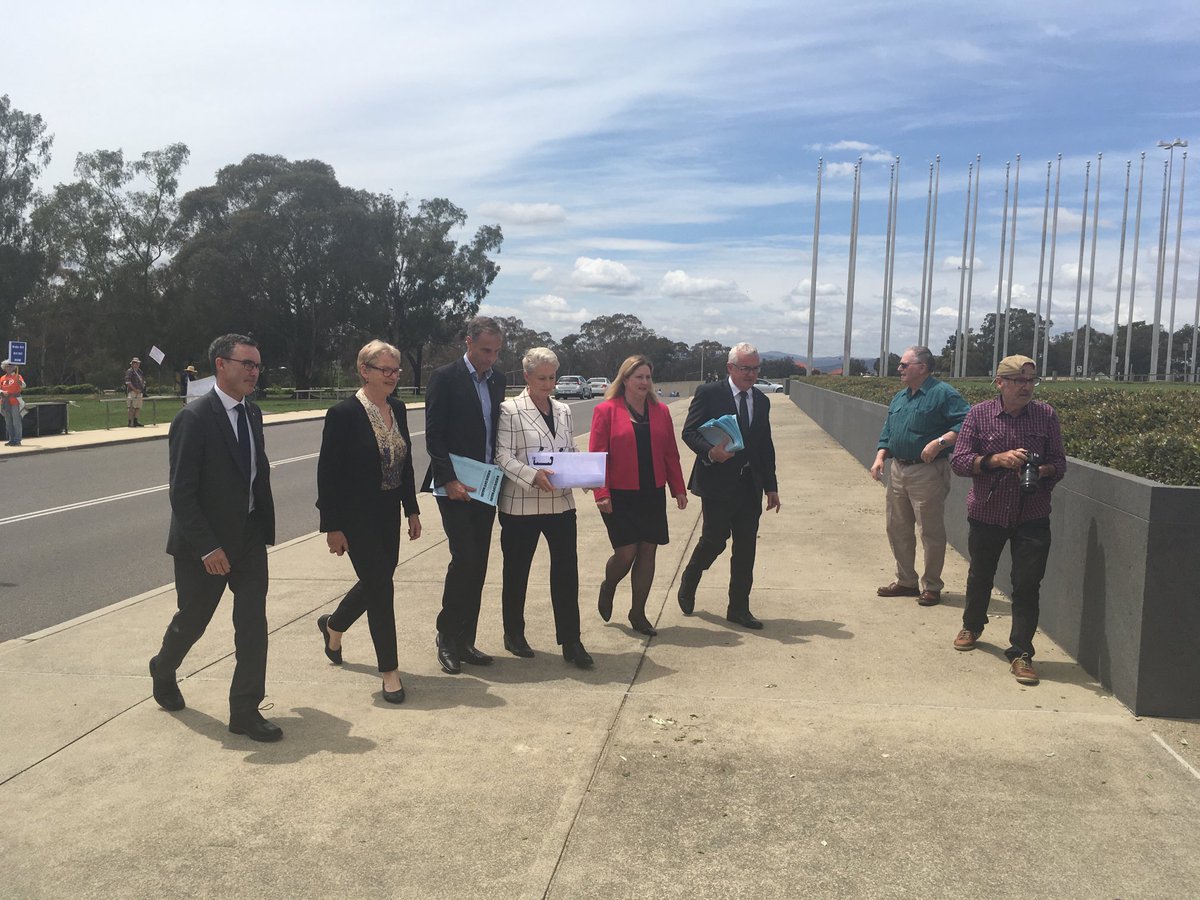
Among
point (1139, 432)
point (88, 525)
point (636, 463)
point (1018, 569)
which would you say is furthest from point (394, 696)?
point (88, 525)

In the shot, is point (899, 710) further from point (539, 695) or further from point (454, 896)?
point (454, 896)

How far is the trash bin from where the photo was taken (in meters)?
23.1

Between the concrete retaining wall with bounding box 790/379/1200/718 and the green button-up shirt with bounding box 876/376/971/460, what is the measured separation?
3.43 ft

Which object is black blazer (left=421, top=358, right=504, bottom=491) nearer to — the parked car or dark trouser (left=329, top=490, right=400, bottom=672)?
dark trouser (left=329, top=490, right=400, bottom=672)

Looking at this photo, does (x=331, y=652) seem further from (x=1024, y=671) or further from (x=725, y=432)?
(x=1024, y=671)

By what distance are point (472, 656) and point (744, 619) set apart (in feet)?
5.80

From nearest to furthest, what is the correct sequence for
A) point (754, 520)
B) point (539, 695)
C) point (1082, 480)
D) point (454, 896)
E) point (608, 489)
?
point (454, 896)
point (539, 695)
point (1082, 480)
point (608, 489)
point (754, 520)

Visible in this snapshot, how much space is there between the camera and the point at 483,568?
5574 mm

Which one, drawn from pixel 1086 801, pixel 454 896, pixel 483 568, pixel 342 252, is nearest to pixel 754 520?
pixel 483 568

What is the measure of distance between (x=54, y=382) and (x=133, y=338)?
18367mm

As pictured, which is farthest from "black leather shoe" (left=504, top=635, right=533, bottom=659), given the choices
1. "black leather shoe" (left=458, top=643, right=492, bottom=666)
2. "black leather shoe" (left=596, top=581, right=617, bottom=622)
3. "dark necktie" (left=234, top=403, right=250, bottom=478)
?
"dark necktie" (left=234, top=403, right=250, bottom=478)

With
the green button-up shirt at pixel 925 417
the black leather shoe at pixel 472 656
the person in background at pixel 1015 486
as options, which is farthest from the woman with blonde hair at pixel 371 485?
the green button-up shirt at pixel 925 417

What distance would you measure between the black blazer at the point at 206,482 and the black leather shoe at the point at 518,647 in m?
1.77

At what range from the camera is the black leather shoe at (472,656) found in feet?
17.9
